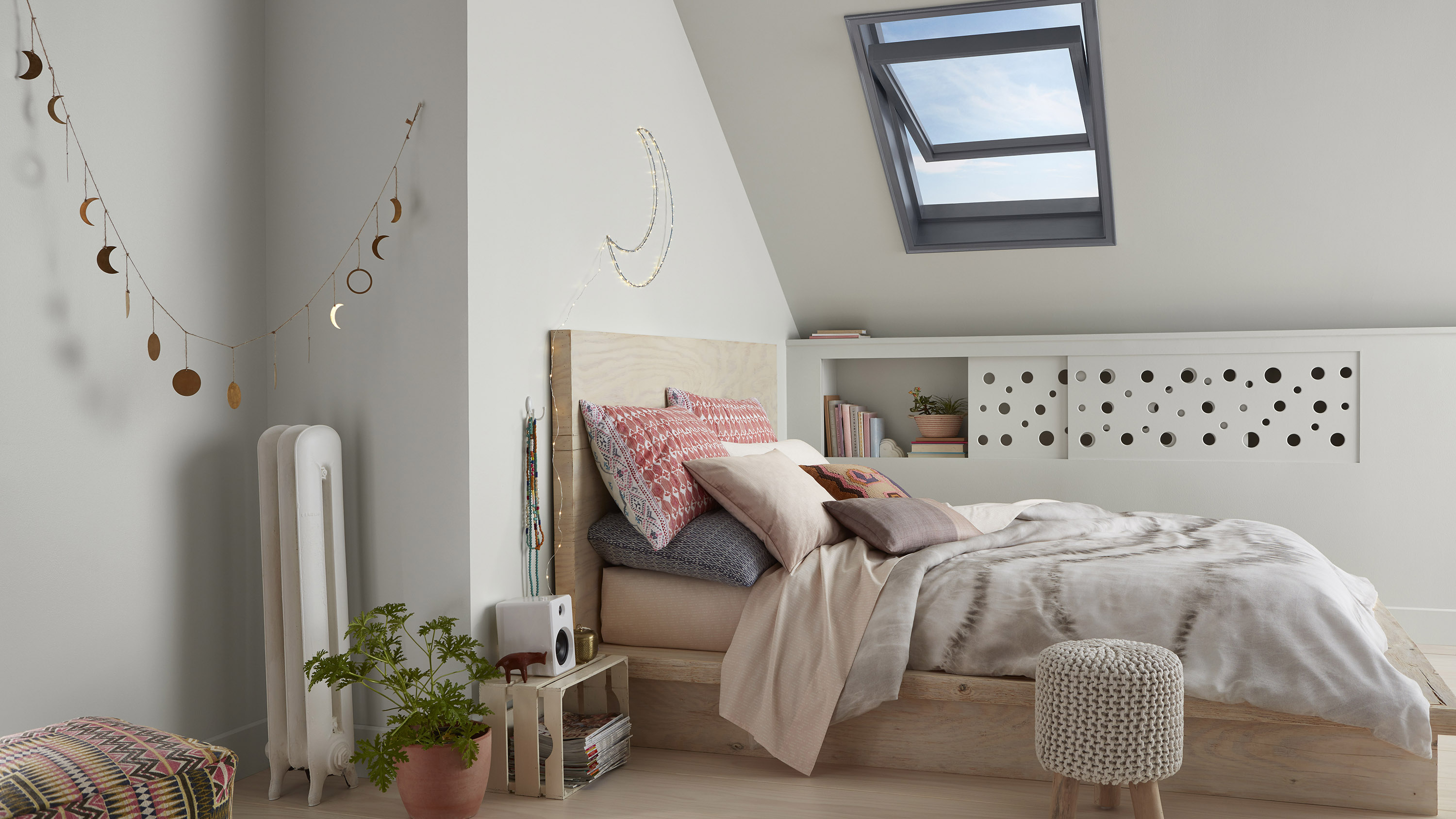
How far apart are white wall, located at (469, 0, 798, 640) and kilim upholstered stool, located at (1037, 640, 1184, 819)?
4.42 feet

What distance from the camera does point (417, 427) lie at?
243 cm

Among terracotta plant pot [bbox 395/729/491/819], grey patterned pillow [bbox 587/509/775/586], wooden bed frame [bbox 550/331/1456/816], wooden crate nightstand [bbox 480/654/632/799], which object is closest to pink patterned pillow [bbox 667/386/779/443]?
wooden bed frame [bbox 550/331/1456/816]

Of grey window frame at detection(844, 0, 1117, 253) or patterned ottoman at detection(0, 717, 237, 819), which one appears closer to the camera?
patterned ottoman at detection(0, 717, 237, 819)

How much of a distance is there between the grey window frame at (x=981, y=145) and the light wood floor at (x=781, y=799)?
2.37m

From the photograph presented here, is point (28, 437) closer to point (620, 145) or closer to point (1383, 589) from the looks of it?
point (620, 145)

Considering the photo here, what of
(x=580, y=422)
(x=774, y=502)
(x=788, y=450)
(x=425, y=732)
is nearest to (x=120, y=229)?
(x=580, y=422)

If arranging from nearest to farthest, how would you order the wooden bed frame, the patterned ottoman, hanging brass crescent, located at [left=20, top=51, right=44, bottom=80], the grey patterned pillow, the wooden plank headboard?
the patterned ottoman
hanging brass crescent, located at [left=20, top=51, right=44, bottom=80]
the wooden bed frame
the grey patterned pillow
the wooden plank headboard

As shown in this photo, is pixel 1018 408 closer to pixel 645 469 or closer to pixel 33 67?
pixel 645 469

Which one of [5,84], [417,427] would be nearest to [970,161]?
[417,427]

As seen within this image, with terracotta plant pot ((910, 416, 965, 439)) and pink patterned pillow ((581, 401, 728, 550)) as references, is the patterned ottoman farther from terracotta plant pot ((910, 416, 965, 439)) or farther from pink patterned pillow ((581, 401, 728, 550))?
terracotta plant pot ((910, 416, 965, 439))

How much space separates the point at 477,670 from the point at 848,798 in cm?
89

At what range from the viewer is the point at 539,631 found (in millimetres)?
2361

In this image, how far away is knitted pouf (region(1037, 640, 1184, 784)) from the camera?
6.35ft

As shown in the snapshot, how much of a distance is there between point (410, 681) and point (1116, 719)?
1.48 m
